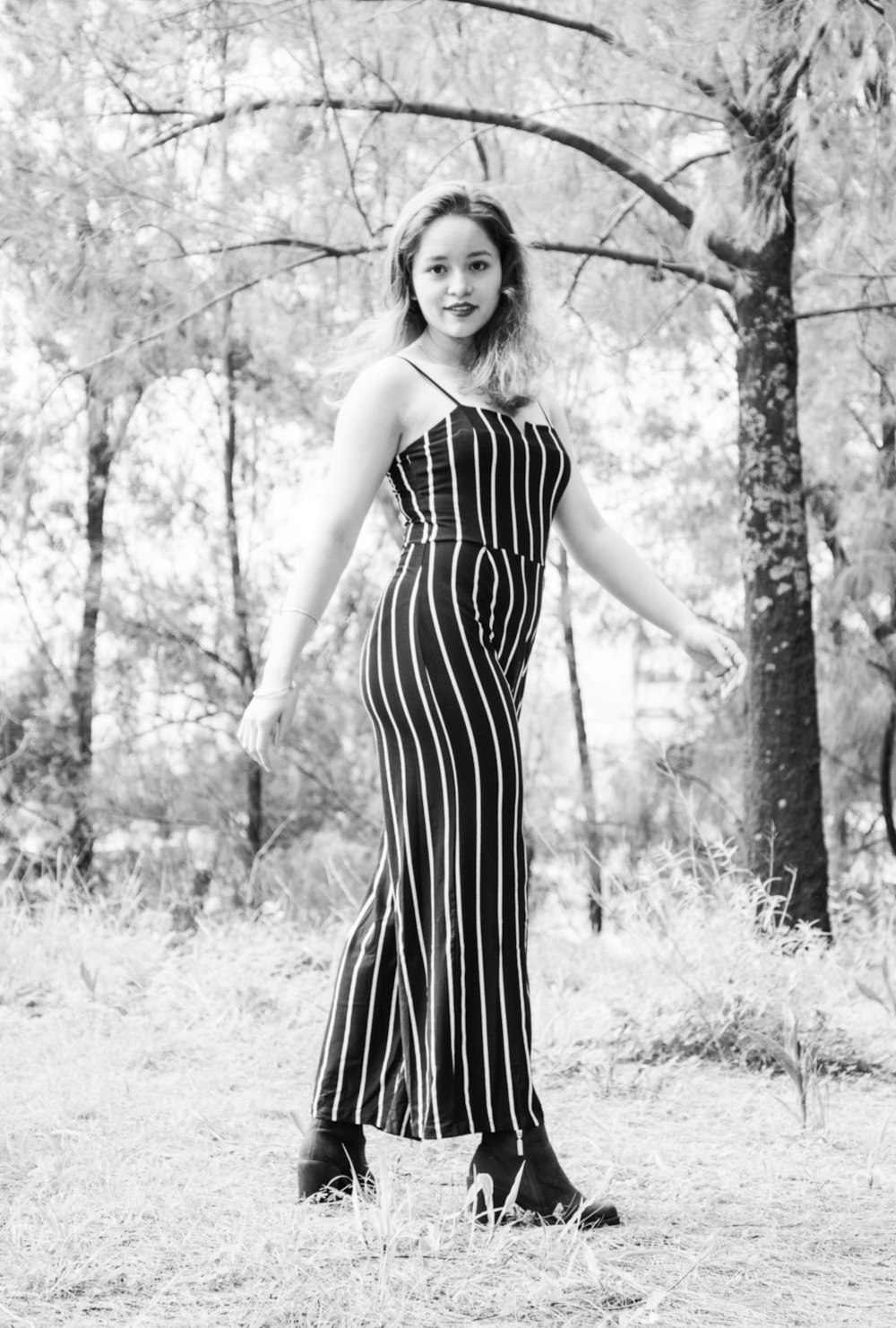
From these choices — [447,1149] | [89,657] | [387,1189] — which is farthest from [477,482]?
[89,657]

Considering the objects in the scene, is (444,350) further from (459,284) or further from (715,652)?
(715,652)

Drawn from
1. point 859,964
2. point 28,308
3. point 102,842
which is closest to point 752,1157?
point 859,964

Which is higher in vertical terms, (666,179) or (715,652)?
(666,179)

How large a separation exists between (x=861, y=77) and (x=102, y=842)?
624 centimetres

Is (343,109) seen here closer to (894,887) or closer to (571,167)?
(571,167)

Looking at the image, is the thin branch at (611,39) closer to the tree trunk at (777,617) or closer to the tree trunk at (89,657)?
the tree trunk at (777,617)

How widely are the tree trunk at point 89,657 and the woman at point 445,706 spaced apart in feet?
19.3

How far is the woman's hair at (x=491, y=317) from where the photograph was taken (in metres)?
1.95

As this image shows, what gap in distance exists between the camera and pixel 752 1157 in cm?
223

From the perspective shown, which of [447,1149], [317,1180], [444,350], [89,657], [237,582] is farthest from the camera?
[89,657]

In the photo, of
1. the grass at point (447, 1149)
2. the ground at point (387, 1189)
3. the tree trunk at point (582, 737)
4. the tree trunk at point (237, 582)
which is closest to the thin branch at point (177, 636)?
the tree trunk at point (237, 582)

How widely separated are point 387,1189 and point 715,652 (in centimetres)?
89

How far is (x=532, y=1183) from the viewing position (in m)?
1.80

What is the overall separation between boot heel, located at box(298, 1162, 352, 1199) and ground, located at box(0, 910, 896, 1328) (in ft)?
0.14
